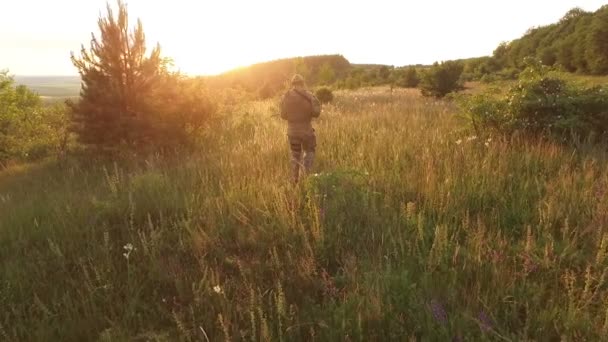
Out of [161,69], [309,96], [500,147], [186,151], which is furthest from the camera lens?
[161,69]

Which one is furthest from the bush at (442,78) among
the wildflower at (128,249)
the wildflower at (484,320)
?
the wildflower at (484,320)

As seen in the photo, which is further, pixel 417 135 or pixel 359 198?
pixel 417 135

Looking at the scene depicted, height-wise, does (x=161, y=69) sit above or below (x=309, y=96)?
above

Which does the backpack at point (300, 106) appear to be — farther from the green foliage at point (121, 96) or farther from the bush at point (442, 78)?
the bush at point (442, 78)

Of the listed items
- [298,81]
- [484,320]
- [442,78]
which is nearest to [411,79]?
[442,78]

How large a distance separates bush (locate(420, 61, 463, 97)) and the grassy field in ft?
55.8

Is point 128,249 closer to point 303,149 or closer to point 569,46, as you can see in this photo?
point 303,149

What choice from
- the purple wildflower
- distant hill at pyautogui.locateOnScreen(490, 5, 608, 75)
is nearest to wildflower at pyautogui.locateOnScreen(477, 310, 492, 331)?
the purple wildflower

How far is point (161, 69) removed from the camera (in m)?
10.7

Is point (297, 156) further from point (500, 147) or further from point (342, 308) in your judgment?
point (342, 308)

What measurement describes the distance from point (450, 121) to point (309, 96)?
516 cm

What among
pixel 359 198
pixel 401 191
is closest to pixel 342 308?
pixel 359 198

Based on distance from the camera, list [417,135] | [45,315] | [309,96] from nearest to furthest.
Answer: [45,315] < [309,96] < [417,135]

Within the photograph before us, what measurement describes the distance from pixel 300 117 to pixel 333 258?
11.0ft
